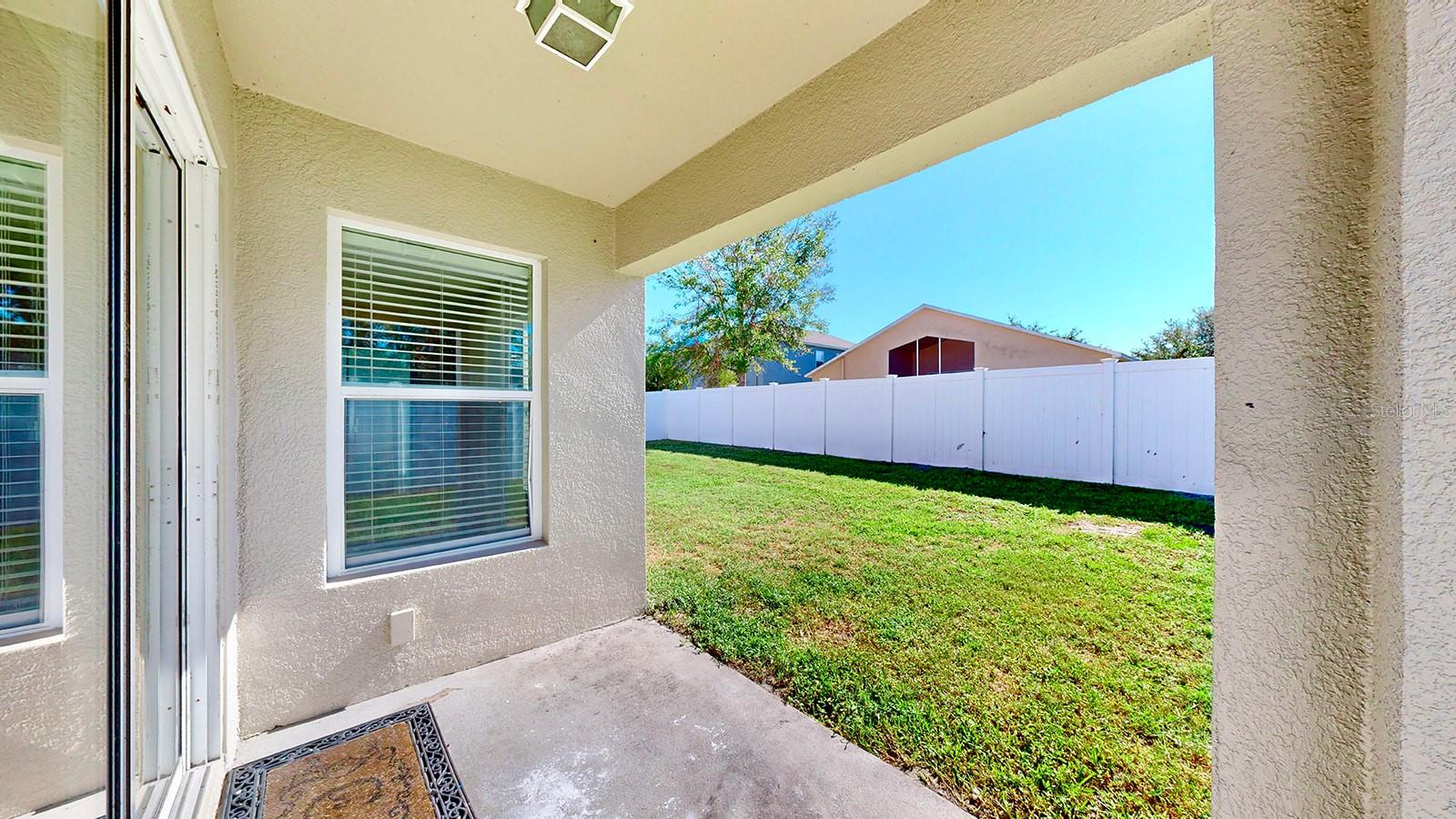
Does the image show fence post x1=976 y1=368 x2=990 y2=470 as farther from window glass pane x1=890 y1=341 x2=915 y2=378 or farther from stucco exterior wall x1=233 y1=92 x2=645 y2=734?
stucco exterior wall x1=233 y1=92 x2=645 y2=734

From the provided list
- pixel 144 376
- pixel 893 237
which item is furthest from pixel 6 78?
pixel 893 237

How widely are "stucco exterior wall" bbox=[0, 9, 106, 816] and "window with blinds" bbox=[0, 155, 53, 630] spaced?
5 cm

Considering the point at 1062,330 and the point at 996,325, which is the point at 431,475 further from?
the point at 1062,330

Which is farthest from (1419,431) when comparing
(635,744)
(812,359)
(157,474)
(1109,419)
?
(812,359)

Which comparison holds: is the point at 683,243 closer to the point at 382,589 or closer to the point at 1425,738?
the point at 382,589

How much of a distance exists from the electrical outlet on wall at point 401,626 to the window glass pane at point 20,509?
152 centimetres

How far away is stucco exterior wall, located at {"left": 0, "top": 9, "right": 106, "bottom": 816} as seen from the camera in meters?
0.94

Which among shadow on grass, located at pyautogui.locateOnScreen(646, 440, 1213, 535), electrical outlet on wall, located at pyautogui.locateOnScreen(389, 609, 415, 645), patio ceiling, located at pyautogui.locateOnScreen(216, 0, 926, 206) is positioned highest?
patio ceiling, located at pyautogui.locateOnScreen(216, 0, 926, 206)

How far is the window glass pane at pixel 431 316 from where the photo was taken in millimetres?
2477

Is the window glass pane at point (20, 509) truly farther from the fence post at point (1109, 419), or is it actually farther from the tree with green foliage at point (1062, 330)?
the tree with green foliage at point (1062, 330)

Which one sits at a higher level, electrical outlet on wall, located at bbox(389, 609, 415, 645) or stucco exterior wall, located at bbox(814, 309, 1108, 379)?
stucco exterior wall, located at bbox(814, 309, 1108, 379)

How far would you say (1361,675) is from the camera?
A: 962 mm

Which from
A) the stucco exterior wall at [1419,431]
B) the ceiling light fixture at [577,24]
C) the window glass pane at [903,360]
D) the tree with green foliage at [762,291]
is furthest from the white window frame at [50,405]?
the window glass pane at [903,360]


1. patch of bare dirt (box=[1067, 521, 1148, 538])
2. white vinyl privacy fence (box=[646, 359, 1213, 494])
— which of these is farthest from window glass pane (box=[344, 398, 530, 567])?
white vinyl privacy fence (box=[646, 359, 1213, 494])
